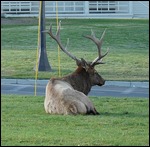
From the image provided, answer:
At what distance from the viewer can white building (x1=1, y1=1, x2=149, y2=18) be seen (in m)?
44.1

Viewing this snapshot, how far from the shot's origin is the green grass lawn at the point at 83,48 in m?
25.1

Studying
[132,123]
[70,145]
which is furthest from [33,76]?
[70,145]

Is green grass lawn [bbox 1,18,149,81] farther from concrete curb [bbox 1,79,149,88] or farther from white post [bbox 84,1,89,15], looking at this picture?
white post [bbox 84,1,89,15]

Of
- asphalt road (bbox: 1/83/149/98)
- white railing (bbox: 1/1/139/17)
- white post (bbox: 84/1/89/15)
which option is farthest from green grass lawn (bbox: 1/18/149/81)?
asphalt road (bbox: 1/83/149/98)

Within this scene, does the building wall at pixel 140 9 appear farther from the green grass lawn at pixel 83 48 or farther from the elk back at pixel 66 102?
the elk back at pixel 66 102

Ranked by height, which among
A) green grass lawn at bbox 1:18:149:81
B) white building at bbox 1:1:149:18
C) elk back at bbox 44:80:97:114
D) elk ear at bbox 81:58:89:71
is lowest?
green grass lawn at bbox 1:18:149:81

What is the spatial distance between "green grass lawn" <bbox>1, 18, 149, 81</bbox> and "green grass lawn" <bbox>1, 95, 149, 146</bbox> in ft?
27.0

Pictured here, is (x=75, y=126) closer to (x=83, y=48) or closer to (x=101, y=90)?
(x=101, y=90)

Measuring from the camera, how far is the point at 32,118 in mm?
13344

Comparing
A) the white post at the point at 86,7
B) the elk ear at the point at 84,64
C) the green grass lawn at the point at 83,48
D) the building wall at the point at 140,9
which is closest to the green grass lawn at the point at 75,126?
the elk ear at the point at 84,64

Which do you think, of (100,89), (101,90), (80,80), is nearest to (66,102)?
(80,80)

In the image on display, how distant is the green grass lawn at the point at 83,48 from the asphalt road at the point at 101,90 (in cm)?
182

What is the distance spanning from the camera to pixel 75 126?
12297 millimetres

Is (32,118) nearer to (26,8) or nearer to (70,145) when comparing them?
(70,145)
